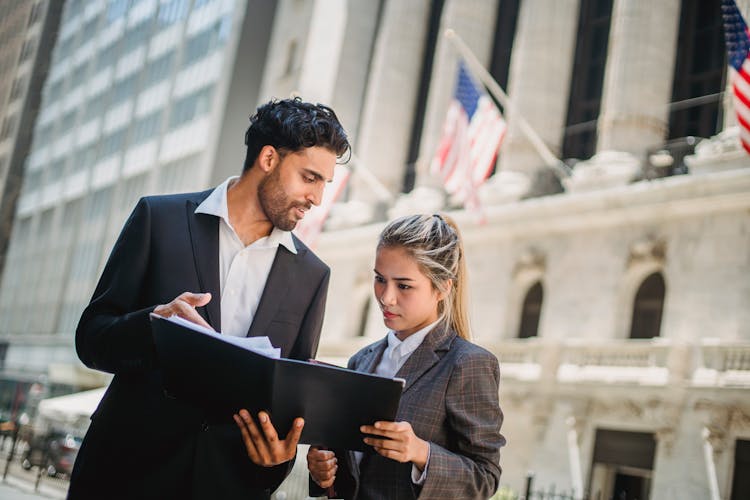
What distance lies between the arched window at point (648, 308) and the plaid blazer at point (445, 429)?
18861mm

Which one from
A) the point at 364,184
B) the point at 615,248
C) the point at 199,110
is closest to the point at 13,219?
the point at 199,110

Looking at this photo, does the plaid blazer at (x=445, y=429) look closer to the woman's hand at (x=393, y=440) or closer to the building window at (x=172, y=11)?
the woman's hand at (x=393, y=440)

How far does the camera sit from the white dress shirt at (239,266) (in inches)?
165

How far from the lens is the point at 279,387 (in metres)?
3.32

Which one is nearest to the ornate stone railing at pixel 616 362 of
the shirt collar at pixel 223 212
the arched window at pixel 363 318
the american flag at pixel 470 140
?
the american flag at pixel 470 140

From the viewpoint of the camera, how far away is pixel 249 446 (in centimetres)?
358

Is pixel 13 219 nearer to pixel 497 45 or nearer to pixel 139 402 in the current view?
pixel 497 45

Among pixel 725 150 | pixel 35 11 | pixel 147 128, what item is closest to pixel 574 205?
pixel 725 150

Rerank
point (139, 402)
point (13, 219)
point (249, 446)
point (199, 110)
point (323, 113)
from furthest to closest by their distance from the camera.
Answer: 1. point (13, 219)
2. point (199, 110)
3. point (323, 113)
4. point (139, 402)
5. point (249, 446)

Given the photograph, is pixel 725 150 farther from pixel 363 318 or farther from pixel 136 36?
pixel 136 36

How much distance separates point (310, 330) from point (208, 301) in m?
0.71

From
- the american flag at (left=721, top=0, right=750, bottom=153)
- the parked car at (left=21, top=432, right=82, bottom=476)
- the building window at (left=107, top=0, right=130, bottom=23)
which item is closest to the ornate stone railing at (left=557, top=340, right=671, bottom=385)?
the american flag at (left=721, top=0, right=750, bottom=153)

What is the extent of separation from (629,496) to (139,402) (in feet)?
61.2

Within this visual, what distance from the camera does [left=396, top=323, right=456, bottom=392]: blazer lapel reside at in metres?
4.00
